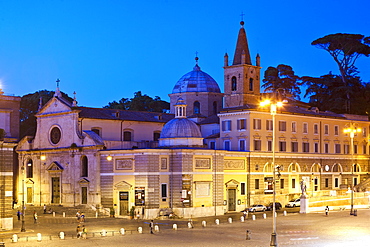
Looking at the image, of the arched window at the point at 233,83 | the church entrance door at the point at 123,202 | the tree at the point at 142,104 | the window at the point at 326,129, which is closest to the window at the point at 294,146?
the window at the point at 326,129

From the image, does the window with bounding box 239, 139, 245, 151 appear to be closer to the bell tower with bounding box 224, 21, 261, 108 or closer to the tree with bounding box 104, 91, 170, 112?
the bell tower with bounding box 224, 21, 261, 108

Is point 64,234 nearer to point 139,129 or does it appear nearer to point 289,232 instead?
point 289,232

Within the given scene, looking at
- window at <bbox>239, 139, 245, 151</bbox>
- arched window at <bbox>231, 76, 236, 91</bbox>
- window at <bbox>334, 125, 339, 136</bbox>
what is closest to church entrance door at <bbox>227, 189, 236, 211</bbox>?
window at <bbox>239, 139, 245, 151</bbox>

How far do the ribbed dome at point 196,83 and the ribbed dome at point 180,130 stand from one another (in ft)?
64.0

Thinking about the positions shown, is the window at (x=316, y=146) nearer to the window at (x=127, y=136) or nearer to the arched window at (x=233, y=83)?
the arched window at (x=233, y=83)

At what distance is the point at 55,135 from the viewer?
80062 millimetres

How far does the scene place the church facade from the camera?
70.3 metres

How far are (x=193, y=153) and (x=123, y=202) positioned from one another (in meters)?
8.51

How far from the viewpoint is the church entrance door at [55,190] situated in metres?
78.9

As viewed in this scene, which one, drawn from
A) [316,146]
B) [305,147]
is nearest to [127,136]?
[305,147]

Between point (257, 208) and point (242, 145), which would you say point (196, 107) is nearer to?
point (242, 145)

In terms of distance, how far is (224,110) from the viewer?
81625 millimetres

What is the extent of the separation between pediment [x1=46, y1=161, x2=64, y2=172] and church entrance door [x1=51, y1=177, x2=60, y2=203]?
1040 mm

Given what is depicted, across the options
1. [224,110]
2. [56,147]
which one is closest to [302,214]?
[224,110]
